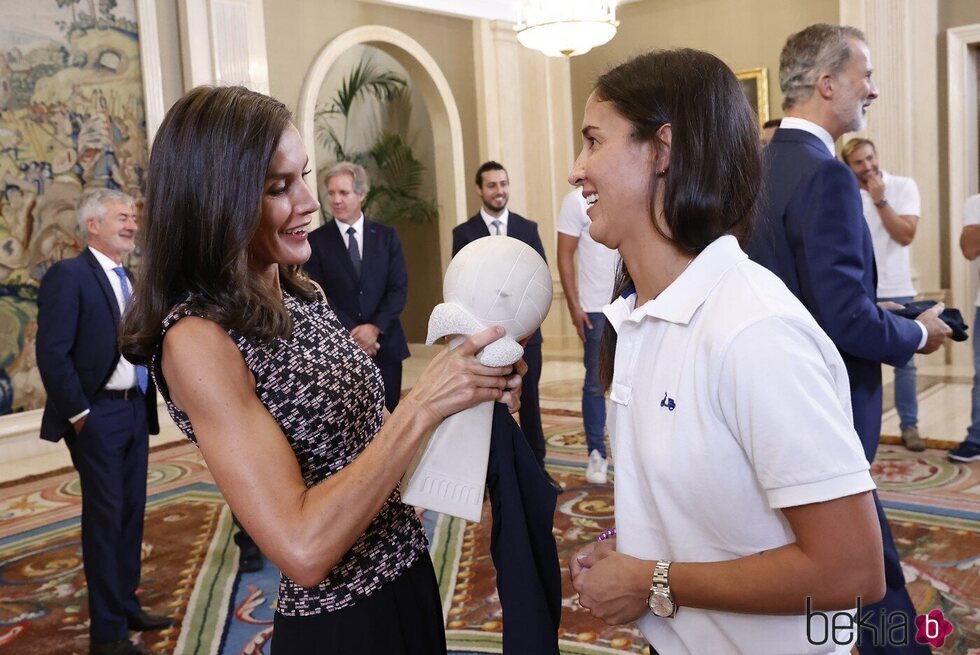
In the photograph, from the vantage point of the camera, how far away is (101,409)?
3.36 metres

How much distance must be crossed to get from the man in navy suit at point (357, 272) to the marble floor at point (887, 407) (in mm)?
2280

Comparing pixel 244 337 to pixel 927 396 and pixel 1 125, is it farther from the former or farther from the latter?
pixel 927 396

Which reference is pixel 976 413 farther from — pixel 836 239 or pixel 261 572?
pixel 261 572

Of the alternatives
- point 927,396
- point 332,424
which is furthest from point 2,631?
point 927,396

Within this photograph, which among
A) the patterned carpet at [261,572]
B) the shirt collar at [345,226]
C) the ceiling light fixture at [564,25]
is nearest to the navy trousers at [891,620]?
the patterned carpet at [261,572]

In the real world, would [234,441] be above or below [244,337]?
below

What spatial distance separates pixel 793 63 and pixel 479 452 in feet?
5.17

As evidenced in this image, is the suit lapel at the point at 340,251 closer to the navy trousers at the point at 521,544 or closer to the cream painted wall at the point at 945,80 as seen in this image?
the navy trousers at the point at 521,544

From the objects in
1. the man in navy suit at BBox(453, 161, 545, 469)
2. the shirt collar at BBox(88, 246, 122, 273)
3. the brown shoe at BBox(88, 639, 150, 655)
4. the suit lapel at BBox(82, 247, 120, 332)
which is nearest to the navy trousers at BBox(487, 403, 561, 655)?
the brown shoe at BBox(88, 639, 150, 655)

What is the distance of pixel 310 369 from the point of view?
5.00ft

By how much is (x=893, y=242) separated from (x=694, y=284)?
4.66 m

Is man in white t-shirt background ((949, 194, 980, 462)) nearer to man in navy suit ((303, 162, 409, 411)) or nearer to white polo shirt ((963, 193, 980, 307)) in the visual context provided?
white polo shirt ((963, 193, 980, 307))

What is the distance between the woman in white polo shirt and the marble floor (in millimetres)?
4884

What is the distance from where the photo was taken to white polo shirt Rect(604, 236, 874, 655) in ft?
3.59
